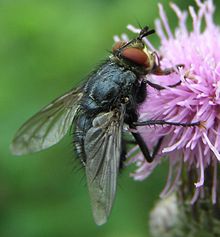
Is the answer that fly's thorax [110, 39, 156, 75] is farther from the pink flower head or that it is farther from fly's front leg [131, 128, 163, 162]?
fly's front leg [131, 128, 163, 162]

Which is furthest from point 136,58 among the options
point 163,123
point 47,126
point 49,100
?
point 49,100

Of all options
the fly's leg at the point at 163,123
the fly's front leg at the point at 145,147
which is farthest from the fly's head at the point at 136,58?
the fly's front leg at the point at 145,147

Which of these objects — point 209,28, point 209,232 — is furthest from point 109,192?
point 209,28

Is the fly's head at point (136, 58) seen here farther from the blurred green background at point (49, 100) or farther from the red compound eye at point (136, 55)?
the blurred green background at point (49, 100)

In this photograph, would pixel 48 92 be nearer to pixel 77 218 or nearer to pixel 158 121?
pixel 77 218

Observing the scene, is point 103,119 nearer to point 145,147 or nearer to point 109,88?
point 109,88

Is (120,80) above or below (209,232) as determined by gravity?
above
